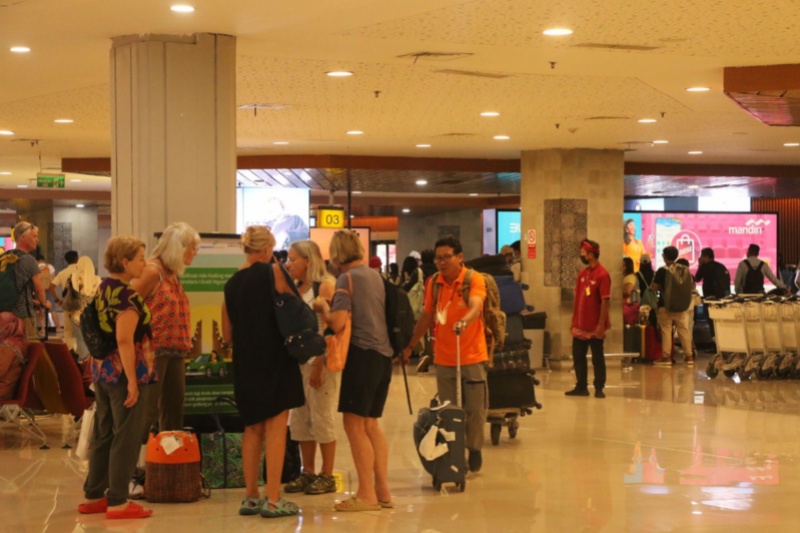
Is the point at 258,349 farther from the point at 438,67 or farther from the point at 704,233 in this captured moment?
the point at 704,233

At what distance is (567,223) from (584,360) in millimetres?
4736

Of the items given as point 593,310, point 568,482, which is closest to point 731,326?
point 593,310

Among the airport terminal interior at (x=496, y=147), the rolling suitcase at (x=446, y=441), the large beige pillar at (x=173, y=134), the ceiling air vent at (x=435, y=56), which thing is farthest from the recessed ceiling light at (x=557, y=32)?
the rolling suitcase at (x=446, y=441)

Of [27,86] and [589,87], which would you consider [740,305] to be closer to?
[589,87]

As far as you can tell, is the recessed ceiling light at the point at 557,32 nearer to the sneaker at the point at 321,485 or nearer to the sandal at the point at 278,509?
the sneaker at the point at 321,485

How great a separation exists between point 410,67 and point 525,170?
24.6 feet

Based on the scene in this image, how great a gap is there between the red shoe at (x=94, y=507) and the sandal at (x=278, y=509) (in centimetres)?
94

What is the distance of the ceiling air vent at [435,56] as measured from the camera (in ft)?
30.5

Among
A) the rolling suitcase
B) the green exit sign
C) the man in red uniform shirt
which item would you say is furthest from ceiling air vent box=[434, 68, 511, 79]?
the green exit sign

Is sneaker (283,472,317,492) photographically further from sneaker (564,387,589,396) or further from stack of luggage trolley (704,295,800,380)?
stack of luggage trolley (704,295,800,380)

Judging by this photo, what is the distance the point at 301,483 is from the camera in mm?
7250

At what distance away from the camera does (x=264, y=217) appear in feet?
70.1

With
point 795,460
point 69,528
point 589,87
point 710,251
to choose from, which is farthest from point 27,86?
point 710,251

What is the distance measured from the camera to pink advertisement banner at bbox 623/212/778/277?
20.9m
